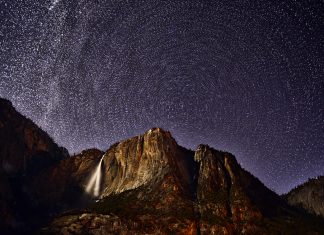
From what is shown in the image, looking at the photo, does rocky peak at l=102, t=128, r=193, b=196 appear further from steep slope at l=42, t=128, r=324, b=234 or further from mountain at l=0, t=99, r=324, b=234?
mountain at l=0, t=99, r=324, b=234

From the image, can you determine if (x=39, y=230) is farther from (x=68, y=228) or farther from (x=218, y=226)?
(x=218, y=226)

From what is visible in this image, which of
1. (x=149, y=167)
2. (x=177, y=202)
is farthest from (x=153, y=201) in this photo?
(x=149, y=167)

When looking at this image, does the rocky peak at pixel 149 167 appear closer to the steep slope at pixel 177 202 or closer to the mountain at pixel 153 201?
the steep slope at pixel 177 202

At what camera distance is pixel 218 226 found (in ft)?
465

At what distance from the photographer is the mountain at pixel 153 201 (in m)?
141

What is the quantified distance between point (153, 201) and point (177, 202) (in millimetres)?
10755

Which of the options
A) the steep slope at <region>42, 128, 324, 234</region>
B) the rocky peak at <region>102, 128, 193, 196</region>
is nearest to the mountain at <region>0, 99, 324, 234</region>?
the steep slope at <region>42, 128, 324, 234</region>

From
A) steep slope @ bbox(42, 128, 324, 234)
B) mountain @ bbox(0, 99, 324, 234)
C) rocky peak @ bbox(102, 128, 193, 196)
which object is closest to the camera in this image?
steep slope @ bbox(42, 128, 324, 234)

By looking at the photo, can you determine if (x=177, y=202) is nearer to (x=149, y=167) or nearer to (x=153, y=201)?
(x=153, y=201)

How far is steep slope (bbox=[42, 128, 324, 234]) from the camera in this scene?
140125 mm

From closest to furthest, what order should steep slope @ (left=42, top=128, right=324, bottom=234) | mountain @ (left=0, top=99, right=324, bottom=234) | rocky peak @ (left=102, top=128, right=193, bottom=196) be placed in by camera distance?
steep slope @ (left=42, top=128, right=324, bottom=234), mountain @ (left=0, top=99, right=324, bottom=234), rocky peak @ (left=102, top=128, right=193, bottom=196)

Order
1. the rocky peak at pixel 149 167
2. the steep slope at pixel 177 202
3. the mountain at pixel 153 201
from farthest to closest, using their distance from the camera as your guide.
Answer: the rocky peak at pixel 149 167
the mountain at pixel 153 201
the steep slope at pixel 177 202

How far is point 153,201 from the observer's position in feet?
505

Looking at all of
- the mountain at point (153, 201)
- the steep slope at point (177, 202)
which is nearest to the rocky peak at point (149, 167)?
the steep slope at point (177, 202)
